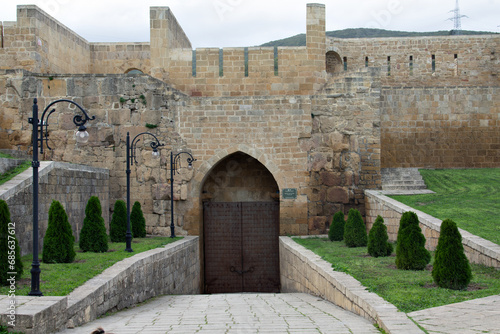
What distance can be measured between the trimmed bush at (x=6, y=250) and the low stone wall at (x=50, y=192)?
2.52 metres

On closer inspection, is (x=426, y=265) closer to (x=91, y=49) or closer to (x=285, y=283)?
(x=285, y=283)

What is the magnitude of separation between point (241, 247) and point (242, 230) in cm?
57

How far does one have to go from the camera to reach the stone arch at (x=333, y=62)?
2537 centimetres

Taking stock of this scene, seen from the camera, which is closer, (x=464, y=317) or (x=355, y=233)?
(x=464, y=317)

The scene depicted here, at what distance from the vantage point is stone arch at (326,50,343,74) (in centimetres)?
2537

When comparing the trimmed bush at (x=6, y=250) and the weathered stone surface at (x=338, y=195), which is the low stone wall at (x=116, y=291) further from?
the weathered stone surface at (x=338, y=195)

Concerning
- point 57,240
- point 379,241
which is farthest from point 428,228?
point 57,240

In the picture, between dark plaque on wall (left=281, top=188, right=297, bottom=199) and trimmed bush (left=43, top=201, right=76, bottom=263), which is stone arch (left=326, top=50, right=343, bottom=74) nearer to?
dark plaque on wall (left=281, top=188, right=297, bottom=199)

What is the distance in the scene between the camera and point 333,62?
25.7 m

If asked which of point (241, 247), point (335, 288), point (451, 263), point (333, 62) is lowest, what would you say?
point (241, 247)

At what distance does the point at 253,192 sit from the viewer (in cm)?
1958

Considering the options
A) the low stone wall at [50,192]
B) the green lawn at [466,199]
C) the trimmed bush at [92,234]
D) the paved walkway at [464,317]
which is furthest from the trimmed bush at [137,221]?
the paved walkway at [464,317]

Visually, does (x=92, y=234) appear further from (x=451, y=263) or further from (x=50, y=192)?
(x=451, y=263)

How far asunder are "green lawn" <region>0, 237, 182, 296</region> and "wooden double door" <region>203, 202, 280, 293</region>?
6404 millimetres
